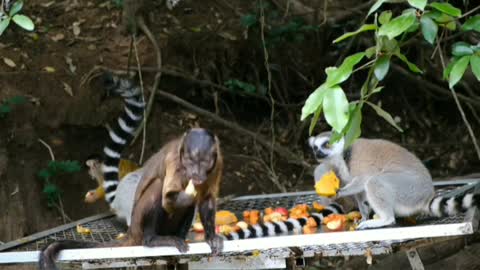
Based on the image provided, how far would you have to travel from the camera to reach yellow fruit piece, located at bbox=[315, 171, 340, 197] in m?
6.56

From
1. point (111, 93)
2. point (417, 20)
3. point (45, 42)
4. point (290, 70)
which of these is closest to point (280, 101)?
point (290, 70)

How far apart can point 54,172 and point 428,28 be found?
18.8 feet

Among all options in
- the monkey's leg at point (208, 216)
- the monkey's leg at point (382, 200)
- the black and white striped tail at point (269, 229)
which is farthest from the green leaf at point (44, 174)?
the monkey's leg at point (382, 200)

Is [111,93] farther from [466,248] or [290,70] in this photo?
[466,248]

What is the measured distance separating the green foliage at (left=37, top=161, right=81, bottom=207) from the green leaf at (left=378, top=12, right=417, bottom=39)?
561 cm

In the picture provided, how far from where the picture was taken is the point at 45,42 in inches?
397

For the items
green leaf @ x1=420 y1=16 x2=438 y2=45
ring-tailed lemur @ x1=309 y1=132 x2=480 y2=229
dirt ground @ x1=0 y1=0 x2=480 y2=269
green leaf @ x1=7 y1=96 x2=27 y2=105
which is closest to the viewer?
green leaf @ x1=420 y1=16 x2=438 y2=45

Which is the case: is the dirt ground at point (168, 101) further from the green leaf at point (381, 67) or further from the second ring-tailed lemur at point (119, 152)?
the green leaf at point (381, 67)

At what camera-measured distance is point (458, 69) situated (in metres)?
4.02

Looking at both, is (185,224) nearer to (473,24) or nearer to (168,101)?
(473,24)

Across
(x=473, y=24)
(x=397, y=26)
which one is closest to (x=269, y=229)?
(x=473, y=24)

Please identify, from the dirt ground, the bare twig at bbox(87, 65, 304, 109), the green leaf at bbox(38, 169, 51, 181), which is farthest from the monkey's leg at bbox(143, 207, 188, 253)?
the bare twig at bbox(87, 65, 304, 109)

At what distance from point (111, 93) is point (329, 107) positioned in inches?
247

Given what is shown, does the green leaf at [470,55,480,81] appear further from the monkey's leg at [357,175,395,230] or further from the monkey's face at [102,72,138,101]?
the monkey's face at [102,72,138,101]
